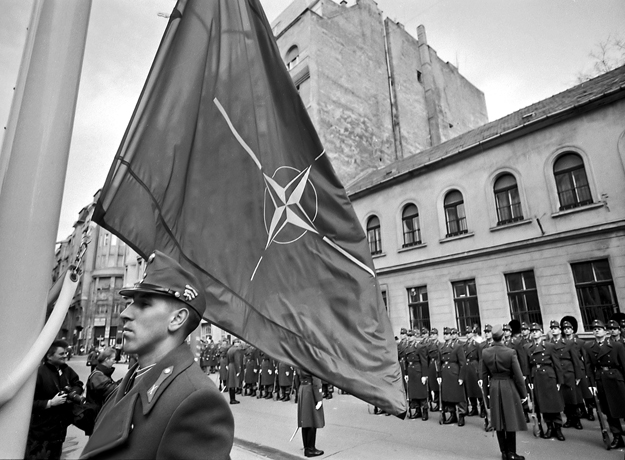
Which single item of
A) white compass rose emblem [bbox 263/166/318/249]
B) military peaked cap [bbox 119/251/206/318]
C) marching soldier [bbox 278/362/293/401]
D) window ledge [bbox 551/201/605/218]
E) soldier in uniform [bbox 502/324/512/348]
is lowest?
marching soldier [bbox 278/362/293/401]

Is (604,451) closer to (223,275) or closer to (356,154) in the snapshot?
(223,275)

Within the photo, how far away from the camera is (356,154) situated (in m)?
29.6

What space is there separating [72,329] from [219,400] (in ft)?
231

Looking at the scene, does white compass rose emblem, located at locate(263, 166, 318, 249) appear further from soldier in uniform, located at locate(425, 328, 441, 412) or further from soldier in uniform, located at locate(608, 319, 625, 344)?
soldier in uniform, located at locate(425, 328, 441, 412)

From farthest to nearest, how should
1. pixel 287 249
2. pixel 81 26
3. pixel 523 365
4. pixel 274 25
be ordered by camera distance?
pixel 274 25, pixel 523 365, pixel 287 249, pixel 81 26

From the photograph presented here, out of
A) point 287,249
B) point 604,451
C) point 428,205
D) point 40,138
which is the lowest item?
point 604,451

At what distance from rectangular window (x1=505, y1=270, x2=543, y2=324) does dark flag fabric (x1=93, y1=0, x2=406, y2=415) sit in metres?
13.7

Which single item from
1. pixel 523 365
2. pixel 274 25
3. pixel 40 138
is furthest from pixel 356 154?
pixel 40 138

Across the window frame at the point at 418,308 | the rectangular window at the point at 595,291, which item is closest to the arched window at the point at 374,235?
the window frame at the point at 418,308

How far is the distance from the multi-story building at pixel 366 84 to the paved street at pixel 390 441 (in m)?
19.9

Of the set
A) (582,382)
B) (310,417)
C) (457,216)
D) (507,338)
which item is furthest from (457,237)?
(310,417)

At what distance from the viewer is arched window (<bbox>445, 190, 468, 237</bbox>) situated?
17547 mm

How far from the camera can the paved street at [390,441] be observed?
6.92 metres

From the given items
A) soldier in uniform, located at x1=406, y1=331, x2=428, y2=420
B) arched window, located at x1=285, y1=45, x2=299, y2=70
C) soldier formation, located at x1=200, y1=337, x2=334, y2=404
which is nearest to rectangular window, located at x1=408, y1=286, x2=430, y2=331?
soldier formation, located at x1=200, y1=337, x2=334, y2=404
